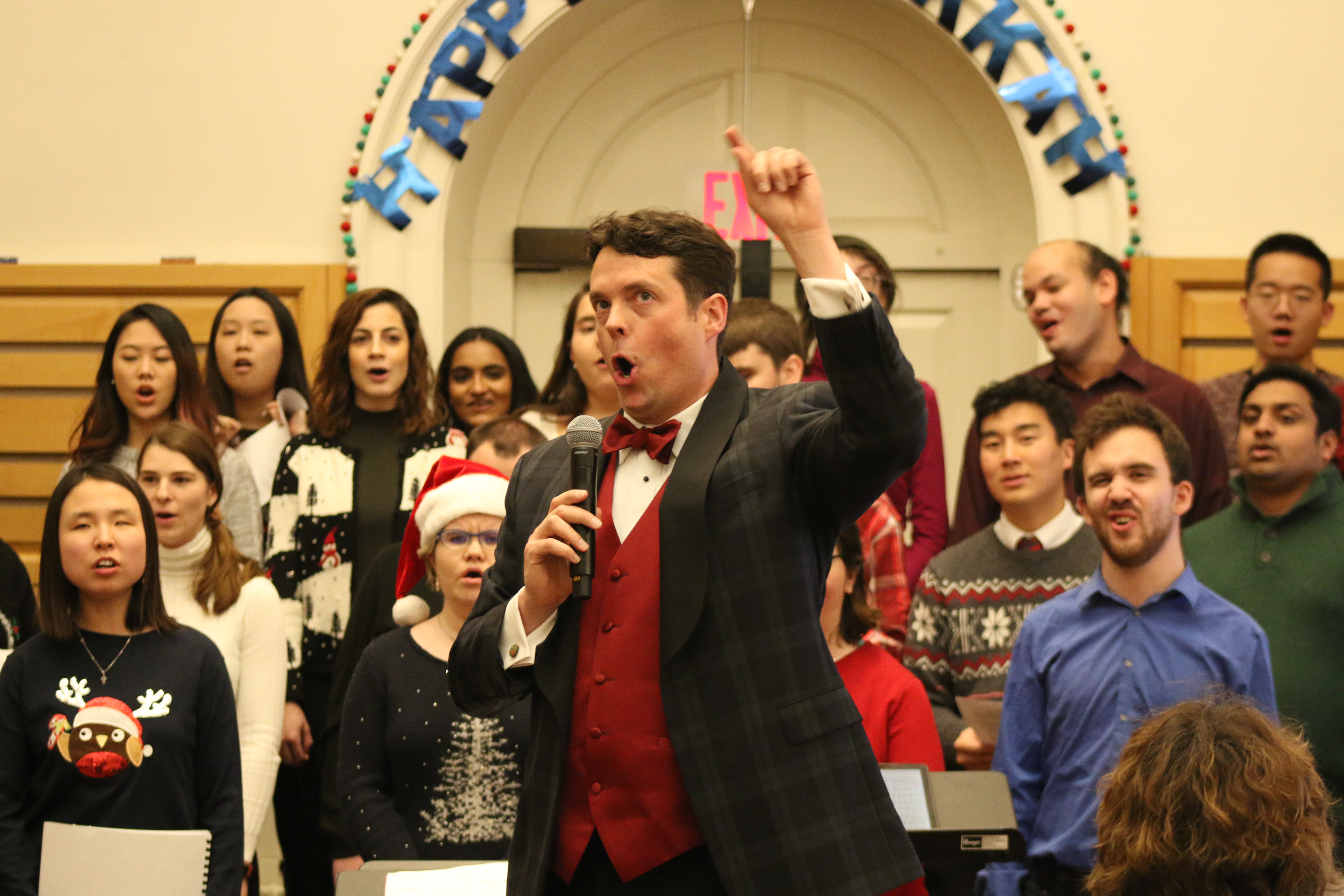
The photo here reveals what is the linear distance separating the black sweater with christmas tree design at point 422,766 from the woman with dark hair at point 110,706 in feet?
0.92

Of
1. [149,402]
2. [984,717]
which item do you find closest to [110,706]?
[149,402]

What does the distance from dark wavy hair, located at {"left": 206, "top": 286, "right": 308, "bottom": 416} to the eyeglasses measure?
4.45 feet

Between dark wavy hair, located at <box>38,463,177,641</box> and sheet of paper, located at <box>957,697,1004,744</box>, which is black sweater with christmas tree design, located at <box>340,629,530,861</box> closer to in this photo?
dark wavy hair, located at <box>38,463,177,641</box>

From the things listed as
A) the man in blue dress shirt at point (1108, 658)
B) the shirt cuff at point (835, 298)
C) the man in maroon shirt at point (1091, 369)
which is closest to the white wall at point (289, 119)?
the man in maroon shirt at point (1091, 369)

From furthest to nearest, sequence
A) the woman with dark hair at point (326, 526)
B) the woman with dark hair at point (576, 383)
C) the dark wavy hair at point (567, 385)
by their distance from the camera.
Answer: the dark wavy hair at point (567, 385), the woman with dark hair at point (576, 383), the woman with dark hair at point (326, 526)

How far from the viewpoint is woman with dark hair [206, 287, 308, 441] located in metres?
3.88

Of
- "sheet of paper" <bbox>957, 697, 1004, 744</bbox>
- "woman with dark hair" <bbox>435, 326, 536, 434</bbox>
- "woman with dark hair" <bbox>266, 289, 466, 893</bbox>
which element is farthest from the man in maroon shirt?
"woman with dark hair" <bbox>266, 289, 466, 893</bbox>

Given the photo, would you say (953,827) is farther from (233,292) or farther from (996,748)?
(233,292)

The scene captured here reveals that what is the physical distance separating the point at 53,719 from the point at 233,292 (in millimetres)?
2433

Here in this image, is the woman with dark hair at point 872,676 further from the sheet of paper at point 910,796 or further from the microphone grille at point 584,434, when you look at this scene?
the microphone grille at point 584,434

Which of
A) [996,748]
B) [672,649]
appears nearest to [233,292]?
[996,748]

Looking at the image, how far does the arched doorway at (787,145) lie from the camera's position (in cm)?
517

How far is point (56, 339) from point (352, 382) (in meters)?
2.00

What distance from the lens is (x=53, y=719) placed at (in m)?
2.64
